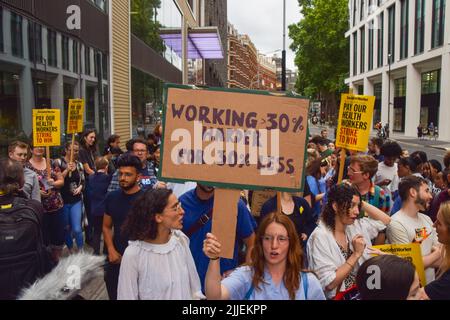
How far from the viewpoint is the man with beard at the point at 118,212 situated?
13.6 ft

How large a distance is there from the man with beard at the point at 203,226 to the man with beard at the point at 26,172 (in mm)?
2119

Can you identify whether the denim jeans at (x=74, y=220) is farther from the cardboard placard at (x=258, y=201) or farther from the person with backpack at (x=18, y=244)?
the person with backpack at (x=18, y=244)

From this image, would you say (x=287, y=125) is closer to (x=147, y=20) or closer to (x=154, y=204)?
(x=154, y=204)

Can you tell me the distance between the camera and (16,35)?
27.1ft

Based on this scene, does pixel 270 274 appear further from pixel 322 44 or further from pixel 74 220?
pixel 322 44

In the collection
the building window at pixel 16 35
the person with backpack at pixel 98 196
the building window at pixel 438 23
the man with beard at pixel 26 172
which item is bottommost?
the person with backpack at pixel 98 196

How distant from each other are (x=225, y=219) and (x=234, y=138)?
1.66 feet

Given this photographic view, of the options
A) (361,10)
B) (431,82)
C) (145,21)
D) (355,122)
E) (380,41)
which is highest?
(361,10)

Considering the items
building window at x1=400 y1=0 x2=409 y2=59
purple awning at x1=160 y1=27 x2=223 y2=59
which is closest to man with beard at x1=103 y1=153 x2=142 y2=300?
purple awning at x1=160 y1=27 x2=223 y2=59

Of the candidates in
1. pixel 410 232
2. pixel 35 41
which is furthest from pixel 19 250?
pixel 35 41

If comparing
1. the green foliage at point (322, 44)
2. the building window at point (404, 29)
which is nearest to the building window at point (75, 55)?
the building window at point (404, 29)

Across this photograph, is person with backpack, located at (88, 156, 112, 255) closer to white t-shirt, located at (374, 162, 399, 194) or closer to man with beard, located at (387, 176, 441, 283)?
man with beard, located at (387, 176, 441, 283)

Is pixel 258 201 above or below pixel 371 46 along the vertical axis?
below
